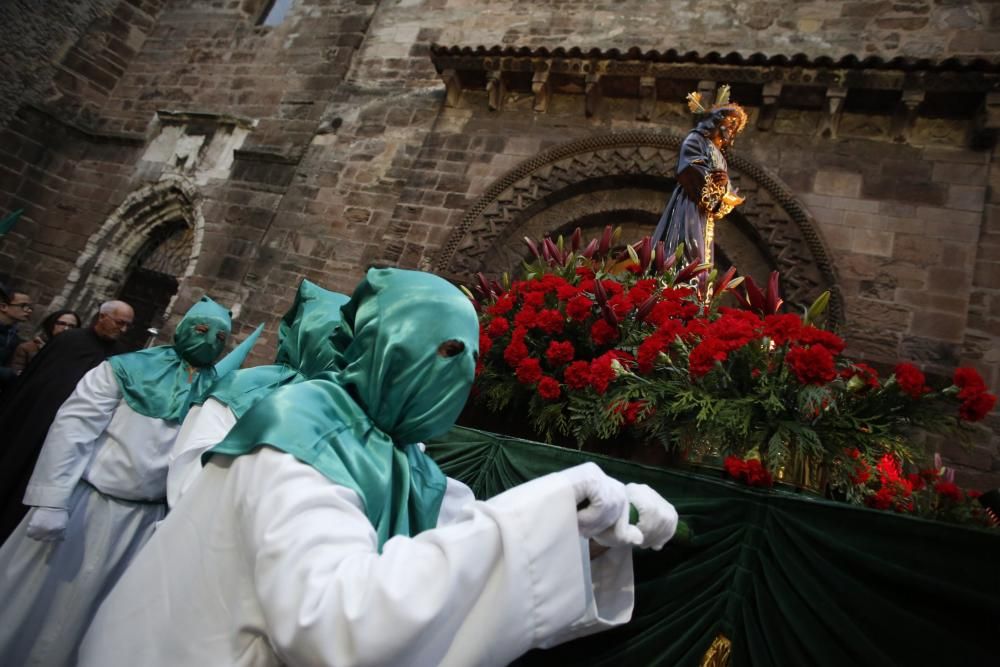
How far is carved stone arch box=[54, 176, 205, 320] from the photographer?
10.8 m

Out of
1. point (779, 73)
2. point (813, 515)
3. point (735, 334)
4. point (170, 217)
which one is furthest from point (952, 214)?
point (170, 217)

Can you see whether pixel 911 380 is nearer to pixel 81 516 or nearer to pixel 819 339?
pixel 819 339

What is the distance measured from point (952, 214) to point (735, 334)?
5.12 meters

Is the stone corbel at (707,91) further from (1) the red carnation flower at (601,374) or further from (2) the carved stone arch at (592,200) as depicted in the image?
(1) the red carnation flower at (601,374)

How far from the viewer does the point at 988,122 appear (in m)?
5.57

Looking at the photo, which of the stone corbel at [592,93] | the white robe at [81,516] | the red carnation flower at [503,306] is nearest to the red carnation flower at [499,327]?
the red carnation flower at [503,306]

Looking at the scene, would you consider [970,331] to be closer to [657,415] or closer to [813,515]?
[657,415]

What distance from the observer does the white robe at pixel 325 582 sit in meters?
1.05

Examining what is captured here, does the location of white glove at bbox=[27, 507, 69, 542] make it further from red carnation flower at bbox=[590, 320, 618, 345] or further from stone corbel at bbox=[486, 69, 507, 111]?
stone corbel at bbox=[486, 69, 507, 111]

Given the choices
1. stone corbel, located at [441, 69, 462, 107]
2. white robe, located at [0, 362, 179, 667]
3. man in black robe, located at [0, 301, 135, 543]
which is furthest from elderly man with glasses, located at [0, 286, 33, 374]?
stone corbel, located at [441, 69, 462, 107]

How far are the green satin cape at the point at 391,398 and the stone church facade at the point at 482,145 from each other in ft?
16.7

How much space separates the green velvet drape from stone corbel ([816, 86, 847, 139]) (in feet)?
19.3

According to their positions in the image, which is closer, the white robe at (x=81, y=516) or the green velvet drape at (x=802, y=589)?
the green velvet drape at (x=802, y=589)

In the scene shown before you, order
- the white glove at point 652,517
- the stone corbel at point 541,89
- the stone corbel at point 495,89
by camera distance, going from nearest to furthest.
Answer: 1. the white glove at point 652,517
2. the stone corbel at point 541,89
3. the stone corbel at point 495,89
